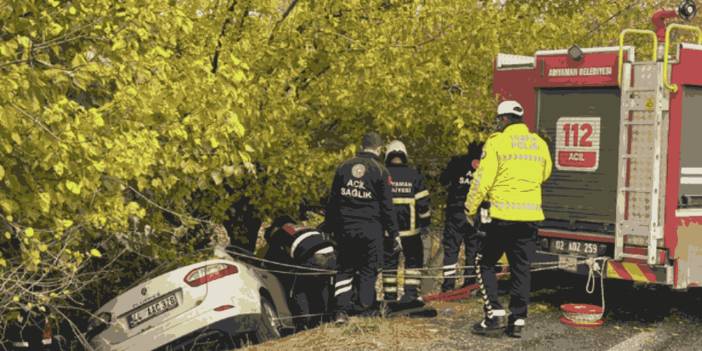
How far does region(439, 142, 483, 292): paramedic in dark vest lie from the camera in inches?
392

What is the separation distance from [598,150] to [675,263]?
1234 mm

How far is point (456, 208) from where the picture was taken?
33.4ft

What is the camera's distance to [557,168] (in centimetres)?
861

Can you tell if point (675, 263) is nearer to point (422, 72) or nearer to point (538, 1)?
point (422, 72)

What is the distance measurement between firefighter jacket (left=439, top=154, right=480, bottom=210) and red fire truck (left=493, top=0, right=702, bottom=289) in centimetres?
136

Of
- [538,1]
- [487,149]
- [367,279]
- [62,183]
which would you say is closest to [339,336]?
[367,279]

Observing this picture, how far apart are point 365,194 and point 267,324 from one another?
56.5 inches

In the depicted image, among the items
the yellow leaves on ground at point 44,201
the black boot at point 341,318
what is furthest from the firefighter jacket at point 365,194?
the yellow leaves on ground at point 44,201

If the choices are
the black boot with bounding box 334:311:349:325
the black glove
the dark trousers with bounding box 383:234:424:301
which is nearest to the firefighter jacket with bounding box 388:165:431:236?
the dark trousers with bounding box 383:234:424:301

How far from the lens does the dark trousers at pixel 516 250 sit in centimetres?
718

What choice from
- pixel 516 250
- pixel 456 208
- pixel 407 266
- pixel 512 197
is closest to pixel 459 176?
pixel 456 208

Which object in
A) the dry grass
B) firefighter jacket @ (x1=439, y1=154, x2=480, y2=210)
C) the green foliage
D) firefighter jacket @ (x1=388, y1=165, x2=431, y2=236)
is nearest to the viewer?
the green foliage

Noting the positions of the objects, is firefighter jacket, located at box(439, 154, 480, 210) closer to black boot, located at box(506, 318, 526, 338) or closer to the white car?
black boot, located at box(506, 318, 526, 338)

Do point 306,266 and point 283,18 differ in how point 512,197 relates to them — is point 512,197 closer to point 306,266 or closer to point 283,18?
point 306,266
